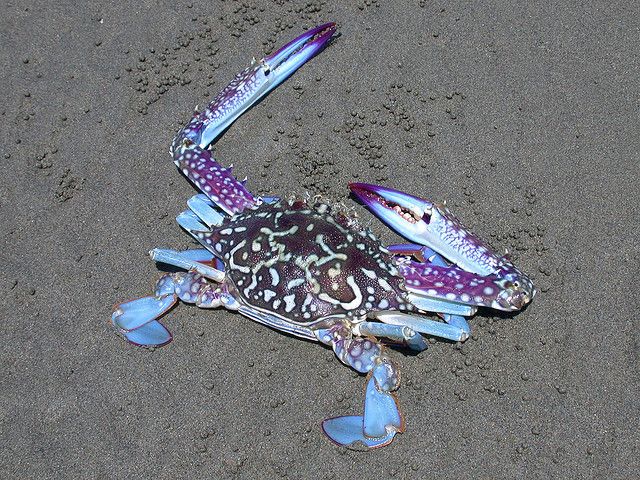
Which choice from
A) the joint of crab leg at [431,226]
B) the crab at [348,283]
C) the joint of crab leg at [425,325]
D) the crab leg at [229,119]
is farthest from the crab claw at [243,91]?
the joint of crab leg at [425,325]

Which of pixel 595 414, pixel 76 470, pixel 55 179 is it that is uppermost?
pixel 55 179

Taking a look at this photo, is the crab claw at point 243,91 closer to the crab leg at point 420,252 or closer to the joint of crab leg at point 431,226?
the joint of crab leg at point 431,226

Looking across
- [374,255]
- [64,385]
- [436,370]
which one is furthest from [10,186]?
[436,370]

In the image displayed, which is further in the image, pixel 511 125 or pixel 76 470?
pixel 511 125

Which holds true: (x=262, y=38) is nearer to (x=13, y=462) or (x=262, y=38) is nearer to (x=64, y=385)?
(x=64, y=385)

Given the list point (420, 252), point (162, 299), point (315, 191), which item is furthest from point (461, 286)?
point (162, 299)

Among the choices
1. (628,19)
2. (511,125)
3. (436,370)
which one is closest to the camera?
(436,370)

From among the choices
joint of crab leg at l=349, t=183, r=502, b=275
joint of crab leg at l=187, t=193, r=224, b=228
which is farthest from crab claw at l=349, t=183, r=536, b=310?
joint of crab leg at l=187, t=193, r=224, b=228
